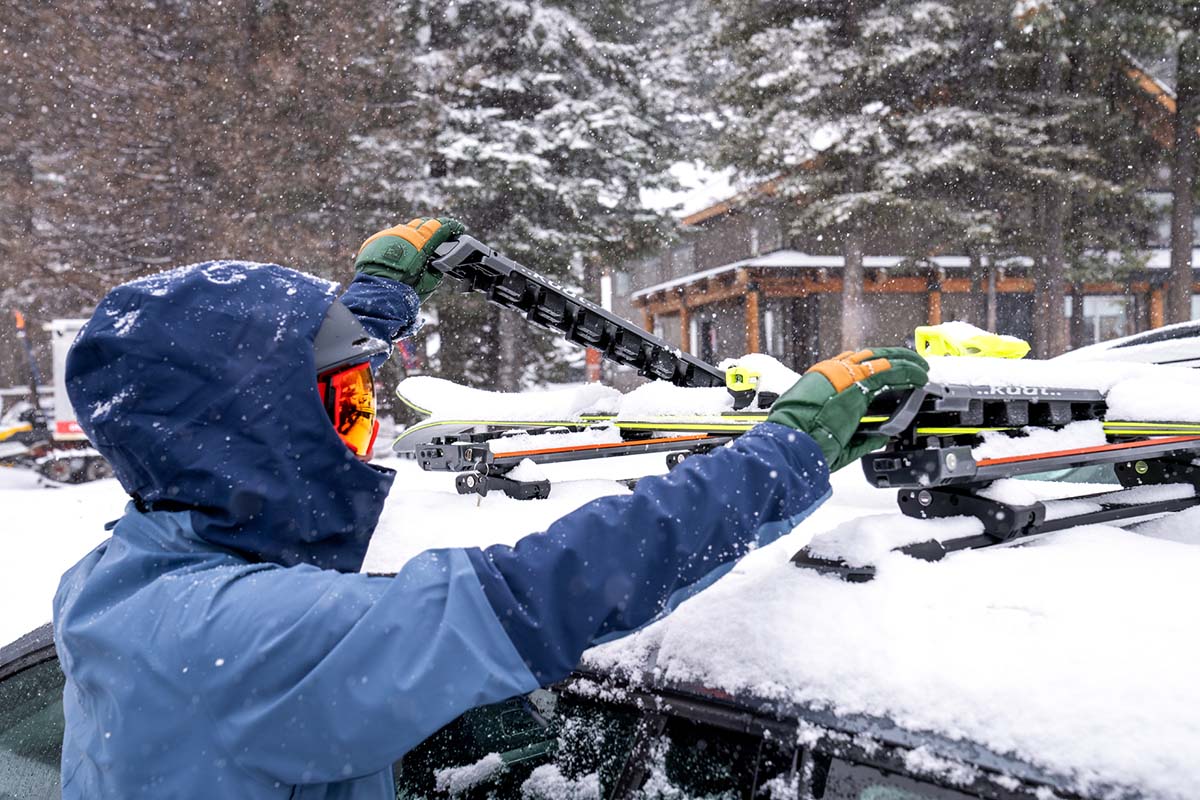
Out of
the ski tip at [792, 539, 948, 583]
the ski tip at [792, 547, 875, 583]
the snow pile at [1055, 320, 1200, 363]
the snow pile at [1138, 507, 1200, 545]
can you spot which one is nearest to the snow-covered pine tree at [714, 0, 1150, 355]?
the snow pile at [1055, 320, 1200, 363]

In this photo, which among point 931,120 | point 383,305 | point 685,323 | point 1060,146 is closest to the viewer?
point 383,305

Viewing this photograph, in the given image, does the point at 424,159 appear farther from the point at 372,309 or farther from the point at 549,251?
the point at 372,309

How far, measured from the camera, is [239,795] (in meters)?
1.05

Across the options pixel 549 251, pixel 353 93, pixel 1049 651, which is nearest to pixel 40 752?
pixel 1049 651

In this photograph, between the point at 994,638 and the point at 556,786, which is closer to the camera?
the point at 994,638

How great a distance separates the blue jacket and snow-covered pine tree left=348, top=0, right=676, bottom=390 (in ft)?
48.5

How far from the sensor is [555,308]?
3473 mm

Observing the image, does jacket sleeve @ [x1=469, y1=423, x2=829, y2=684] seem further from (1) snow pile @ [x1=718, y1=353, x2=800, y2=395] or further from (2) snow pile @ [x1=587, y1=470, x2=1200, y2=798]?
(1) snow pile @ [x1=718, y1=353, x2=800, y2=395]

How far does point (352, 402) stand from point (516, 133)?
15.3m

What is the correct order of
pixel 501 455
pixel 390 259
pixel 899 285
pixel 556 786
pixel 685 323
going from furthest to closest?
pixel 685 323 < pixel 899 285 < pixel 501 455 < pixel 390 259 < pixel 556 786

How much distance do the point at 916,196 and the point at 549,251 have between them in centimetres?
832

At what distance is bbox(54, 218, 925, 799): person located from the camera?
1005 mm

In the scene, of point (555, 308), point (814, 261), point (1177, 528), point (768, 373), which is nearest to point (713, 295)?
point (814, 261)

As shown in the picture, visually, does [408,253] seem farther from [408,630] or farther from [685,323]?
[685,323]
